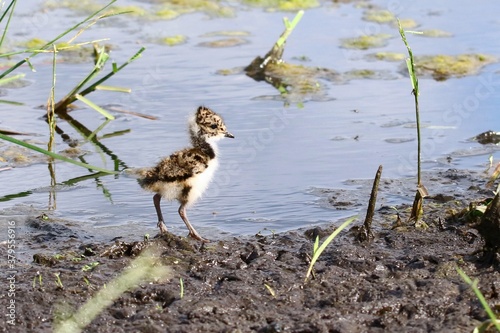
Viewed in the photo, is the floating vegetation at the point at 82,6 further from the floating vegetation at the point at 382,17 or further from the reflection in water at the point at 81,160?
the reflection in water at the point at 81,160

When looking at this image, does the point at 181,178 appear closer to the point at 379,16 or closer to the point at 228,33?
the point at 228,33

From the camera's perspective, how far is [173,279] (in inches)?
182

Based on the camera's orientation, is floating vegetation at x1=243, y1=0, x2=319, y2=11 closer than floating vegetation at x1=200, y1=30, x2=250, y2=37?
No

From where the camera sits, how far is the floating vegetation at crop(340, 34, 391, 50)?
420 inches

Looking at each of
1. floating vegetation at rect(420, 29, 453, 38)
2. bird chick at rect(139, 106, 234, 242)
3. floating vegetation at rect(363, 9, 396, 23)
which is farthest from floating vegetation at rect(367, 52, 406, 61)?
bird chick at rect(139, 106, 234, 242)

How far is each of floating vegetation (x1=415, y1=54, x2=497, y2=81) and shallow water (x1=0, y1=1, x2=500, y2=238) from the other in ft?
0.51

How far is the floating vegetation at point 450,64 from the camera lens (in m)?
9.51

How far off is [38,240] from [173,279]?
49.8 inches

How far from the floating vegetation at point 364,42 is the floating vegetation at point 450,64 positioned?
0.94m

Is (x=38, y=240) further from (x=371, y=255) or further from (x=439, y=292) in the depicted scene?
(x=439, y=292)

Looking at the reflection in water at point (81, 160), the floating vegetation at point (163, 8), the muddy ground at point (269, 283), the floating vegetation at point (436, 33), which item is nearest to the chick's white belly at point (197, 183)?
the muddy ground at point (269, 283)

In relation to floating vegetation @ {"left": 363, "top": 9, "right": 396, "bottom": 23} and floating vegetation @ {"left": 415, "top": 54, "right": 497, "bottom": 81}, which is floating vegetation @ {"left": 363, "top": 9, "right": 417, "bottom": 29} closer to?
floating vegetation @ {"left": 363, "top": 9, "right": 396, "bottom": 23}

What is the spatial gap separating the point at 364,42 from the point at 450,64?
1400 millimetres

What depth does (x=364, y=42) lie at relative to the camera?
1077cm
